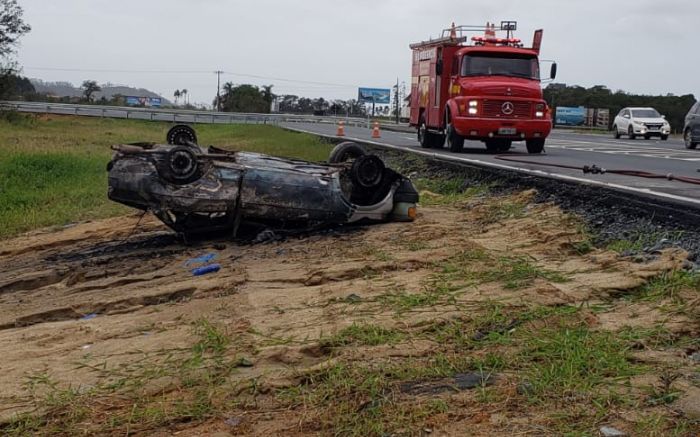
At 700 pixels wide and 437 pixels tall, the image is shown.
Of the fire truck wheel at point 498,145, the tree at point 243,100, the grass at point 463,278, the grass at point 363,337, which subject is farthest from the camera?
the tree at point 243,100

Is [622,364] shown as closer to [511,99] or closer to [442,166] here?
[442,166]

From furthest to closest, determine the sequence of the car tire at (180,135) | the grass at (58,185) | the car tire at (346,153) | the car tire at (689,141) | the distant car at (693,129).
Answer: the car tire at (689,141) → the distant car at (693,129) → the grass at (58,185) → the car tire at (346,153) → the car tire at (180,135)

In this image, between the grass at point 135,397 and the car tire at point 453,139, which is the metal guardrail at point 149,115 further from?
the grass at point 135,397

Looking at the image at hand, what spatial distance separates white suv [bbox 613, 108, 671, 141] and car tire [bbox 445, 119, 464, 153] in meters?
18.6

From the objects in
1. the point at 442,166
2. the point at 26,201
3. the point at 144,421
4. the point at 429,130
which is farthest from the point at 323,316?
the point at 429,130

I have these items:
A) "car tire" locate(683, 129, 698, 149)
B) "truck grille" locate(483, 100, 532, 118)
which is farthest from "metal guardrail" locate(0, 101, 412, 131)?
"truck grille" locate(483, 100, 532, 118)

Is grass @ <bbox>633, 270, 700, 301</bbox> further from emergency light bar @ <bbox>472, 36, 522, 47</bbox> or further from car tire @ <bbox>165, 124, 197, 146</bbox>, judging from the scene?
emergency light bar @ <bbox>472, 36, 522, 47</bbox>

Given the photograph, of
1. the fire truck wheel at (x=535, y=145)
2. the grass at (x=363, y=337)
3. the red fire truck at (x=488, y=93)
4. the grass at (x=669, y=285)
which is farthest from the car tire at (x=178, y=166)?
the fire truck wheel at (x=535, y=145)

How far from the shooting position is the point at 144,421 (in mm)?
3729

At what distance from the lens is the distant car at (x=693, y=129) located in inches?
877

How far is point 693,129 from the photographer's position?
73.4ft

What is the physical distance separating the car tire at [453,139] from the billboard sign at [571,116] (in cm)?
4693

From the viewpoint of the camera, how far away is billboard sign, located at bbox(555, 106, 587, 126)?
2483 inches

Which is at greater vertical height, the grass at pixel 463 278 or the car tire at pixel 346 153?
the car tire at pixel 346 153
